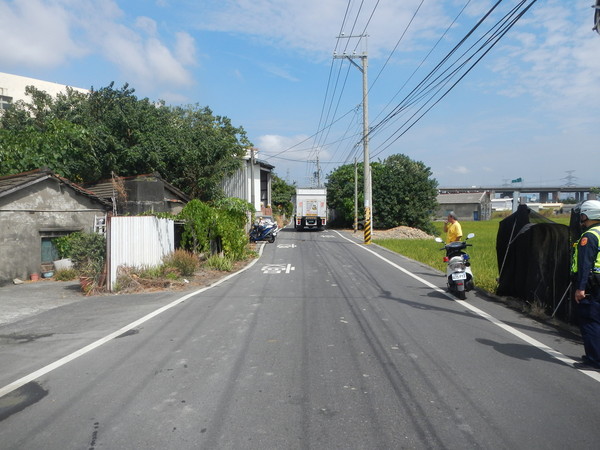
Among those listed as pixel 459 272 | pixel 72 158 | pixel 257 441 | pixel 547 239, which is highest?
pixel 72 158

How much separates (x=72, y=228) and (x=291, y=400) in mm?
14765

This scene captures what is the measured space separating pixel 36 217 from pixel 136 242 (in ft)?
16.4

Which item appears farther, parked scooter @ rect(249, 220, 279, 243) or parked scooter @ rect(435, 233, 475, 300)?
parked scooter @ rect(249, 220, 279, 243)

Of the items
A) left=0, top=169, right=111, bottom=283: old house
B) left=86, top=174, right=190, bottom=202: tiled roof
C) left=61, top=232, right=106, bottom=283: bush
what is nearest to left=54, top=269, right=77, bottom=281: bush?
left=61, top=232, right=106, bottom=283: bush

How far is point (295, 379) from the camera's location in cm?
519

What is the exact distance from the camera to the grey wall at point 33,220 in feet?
48.9

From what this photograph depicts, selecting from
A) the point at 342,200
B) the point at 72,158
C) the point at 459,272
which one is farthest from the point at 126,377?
the point at 342,200

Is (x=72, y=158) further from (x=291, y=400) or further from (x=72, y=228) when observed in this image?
(x=291, y=400)

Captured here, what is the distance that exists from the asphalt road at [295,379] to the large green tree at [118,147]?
15856 millimetres

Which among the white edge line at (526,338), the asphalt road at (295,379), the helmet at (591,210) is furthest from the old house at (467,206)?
the helmet at (591,210)

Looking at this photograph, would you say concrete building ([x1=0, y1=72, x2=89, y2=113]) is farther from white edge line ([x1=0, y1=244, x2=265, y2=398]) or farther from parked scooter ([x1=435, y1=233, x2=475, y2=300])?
parked scooter ([x1=435, y1=233, x2=475, y2=300])

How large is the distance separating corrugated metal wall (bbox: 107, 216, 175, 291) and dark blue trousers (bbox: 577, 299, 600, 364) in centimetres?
1002

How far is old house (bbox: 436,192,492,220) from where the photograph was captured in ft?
303

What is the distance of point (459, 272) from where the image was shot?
996cm
